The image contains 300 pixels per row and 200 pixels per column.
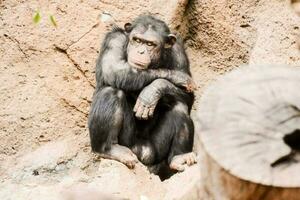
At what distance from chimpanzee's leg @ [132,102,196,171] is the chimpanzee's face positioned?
0.37m

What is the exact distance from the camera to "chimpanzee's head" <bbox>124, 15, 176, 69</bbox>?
5.31 m

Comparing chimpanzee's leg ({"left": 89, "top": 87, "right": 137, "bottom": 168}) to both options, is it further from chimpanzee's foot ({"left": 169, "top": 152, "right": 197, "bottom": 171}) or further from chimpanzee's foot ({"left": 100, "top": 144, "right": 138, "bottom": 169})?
chimpanzee's foot ({"left": 169, "top": 152, "right": 197, "bottom": 171})

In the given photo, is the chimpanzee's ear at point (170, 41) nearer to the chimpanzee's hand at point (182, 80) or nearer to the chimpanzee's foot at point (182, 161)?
the chimpanzee's hand at point (182, 80)

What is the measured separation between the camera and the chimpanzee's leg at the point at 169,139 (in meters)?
5.43

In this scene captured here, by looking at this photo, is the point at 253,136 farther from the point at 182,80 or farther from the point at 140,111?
the point at 182,80

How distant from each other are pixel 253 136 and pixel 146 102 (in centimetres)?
213

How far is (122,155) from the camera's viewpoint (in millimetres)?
5090

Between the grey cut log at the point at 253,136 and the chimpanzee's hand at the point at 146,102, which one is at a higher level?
the grey cut log at the point at 253,136

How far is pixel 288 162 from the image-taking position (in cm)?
311

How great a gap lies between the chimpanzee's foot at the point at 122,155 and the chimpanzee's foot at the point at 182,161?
11.8 inches

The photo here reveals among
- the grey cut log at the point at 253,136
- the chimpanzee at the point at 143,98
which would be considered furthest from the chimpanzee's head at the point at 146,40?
the grey cut log at the point at 253,136

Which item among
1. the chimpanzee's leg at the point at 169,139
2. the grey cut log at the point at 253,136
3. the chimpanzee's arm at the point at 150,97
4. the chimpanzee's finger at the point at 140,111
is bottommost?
the chimpanzee's leg at the point at 169,139

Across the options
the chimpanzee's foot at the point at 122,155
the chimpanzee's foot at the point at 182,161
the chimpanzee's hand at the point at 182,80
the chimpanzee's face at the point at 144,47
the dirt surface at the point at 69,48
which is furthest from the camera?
the dirt surface at the point at 69,48

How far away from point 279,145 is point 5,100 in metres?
3.17
